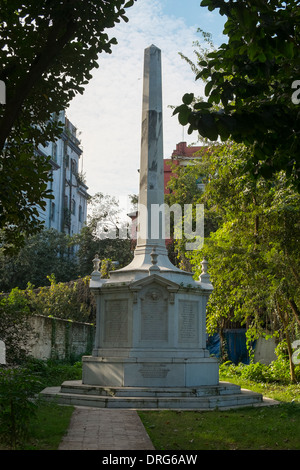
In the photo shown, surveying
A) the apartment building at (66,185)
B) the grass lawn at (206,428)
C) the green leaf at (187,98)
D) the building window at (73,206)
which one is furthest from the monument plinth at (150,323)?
the building window at (73,206)

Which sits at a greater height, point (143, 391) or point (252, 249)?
point (252, 249)

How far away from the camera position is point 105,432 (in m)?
7.45

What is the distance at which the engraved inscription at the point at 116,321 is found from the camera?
1216 cm

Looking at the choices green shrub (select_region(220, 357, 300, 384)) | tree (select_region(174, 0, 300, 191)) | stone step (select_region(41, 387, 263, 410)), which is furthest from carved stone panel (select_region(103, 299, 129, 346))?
green shrub (select_region(220, 357, 300, 384))

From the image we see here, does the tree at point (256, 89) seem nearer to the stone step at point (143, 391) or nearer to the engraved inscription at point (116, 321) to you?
the stone step at point (143, 391)

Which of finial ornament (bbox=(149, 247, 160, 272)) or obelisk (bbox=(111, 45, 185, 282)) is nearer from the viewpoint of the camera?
finial ornament (bbox=(149, 247, 160, 272))

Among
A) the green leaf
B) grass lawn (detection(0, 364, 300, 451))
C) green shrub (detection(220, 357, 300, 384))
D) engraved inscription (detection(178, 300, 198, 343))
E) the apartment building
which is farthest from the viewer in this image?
the apartment building

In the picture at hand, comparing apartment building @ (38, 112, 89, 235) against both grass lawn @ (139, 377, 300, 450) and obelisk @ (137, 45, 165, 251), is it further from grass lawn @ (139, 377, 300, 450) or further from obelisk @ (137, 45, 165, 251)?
grass lawn @ (139, 377, 300, 450)

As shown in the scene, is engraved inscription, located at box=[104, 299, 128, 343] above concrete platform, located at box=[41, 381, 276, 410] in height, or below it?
above

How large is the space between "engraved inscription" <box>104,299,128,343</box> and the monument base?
0.54 metres

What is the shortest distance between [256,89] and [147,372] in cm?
707

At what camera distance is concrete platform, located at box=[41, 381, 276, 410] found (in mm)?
10344

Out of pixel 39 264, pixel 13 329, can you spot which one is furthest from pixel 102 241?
pixel 13 329

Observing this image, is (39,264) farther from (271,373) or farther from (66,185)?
(271,373)
